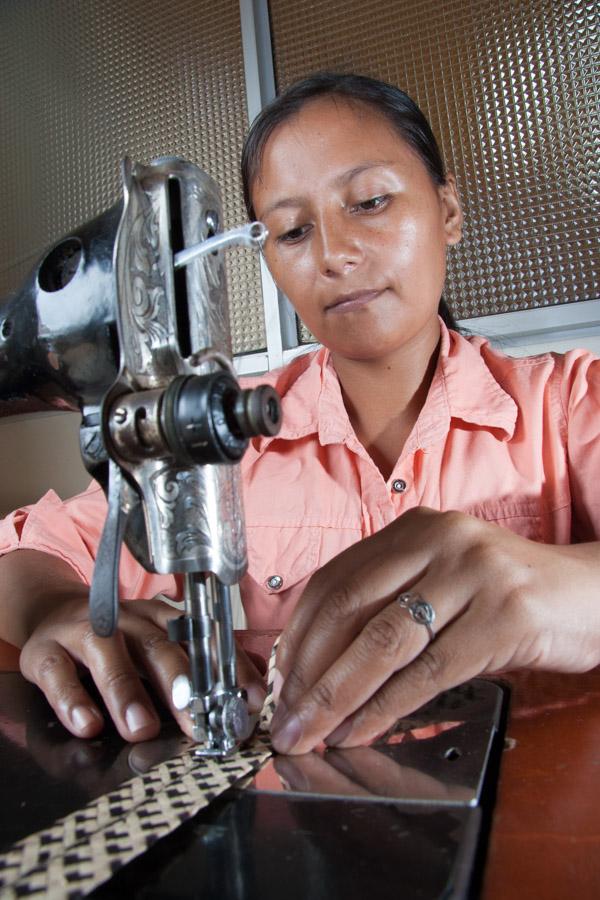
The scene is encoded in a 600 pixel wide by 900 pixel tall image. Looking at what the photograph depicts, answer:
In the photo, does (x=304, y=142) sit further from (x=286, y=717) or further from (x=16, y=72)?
(x=16, y=72)

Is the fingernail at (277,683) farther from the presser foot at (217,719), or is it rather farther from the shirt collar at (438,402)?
A: the shirt collar at (438,402)

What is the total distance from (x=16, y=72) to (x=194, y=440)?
1.87m

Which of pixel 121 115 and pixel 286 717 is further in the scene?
pixel 121 115

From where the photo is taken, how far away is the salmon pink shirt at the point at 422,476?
904mm

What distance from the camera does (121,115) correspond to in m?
1.68

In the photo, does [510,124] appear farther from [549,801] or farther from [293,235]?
[549,801]

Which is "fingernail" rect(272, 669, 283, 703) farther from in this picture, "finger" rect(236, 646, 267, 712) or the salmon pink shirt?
the salmon pink shirt

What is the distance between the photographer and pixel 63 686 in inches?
21.9

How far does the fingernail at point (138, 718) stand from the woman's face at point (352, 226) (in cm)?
51

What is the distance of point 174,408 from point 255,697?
0.78 ft

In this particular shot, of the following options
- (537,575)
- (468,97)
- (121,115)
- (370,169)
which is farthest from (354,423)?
(121,115)

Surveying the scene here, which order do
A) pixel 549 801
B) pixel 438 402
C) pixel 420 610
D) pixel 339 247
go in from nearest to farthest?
1. pixel 549 801
2. pixel 420 610
3. pixel 339 247
4. pixel 438 402

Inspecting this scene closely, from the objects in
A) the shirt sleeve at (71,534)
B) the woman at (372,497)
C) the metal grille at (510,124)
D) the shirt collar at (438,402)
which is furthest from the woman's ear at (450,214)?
the shirt sleeve at (71,534)

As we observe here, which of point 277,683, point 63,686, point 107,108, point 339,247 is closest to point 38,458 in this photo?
point 107,108
